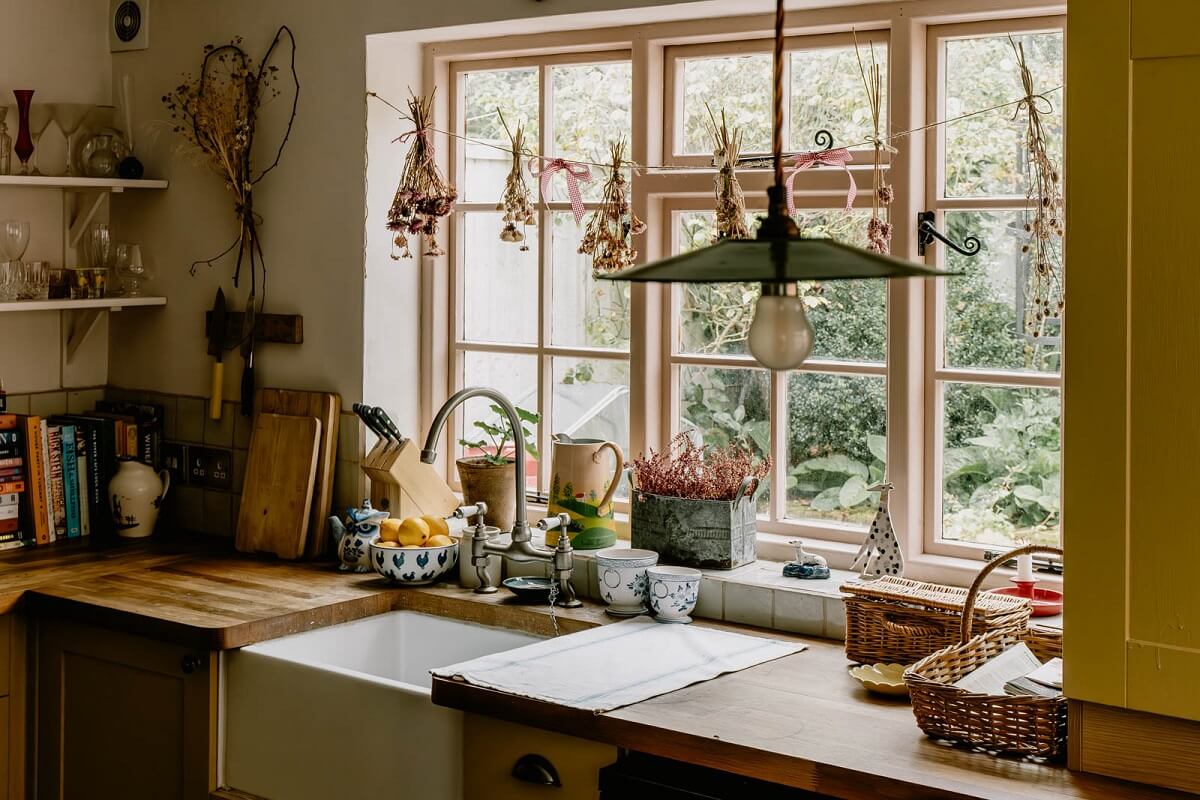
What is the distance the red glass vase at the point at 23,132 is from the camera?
350cm

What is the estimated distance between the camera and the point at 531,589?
2945 mm

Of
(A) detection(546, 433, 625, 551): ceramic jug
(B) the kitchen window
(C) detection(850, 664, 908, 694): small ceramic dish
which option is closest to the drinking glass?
(B) the kitchen window

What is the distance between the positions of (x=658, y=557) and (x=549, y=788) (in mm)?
710

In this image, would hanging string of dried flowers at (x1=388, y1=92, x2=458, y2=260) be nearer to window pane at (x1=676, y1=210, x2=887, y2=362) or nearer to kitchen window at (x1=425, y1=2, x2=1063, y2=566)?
kitchen window at (x1=425, y1=2, x2=1063, y2=566)

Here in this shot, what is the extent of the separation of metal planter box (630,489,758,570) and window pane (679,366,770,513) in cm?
17

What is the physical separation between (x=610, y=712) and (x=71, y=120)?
2532mm

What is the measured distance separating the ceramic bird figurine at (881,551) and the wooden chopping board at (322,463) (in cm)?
141

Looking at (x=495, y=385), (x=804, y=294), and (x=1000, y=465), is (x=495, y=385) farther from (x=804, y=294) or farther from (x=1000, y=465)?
(x=1000, y=465)

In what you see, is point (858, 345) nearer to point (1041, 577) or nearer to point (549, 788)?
point (1041, 577)

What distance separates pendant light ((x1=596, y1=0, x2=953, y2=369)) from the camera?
1.31 m

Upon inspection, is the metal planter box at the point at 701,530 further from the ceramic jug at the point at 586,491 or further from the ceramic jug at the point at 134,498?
the ceramic jug at the point at 134,498

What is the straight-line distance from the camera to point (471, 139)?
3.38 metres

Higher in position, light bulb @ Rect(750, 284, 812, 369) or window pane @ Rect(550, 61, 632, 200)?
window pane @ Rect(550, 61, 632, 200)

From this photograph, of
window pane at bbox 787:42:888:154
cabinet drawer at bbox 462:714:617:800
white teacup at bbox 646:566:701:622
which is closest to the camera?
cabinet drawer at bbox 462:714:617:800
